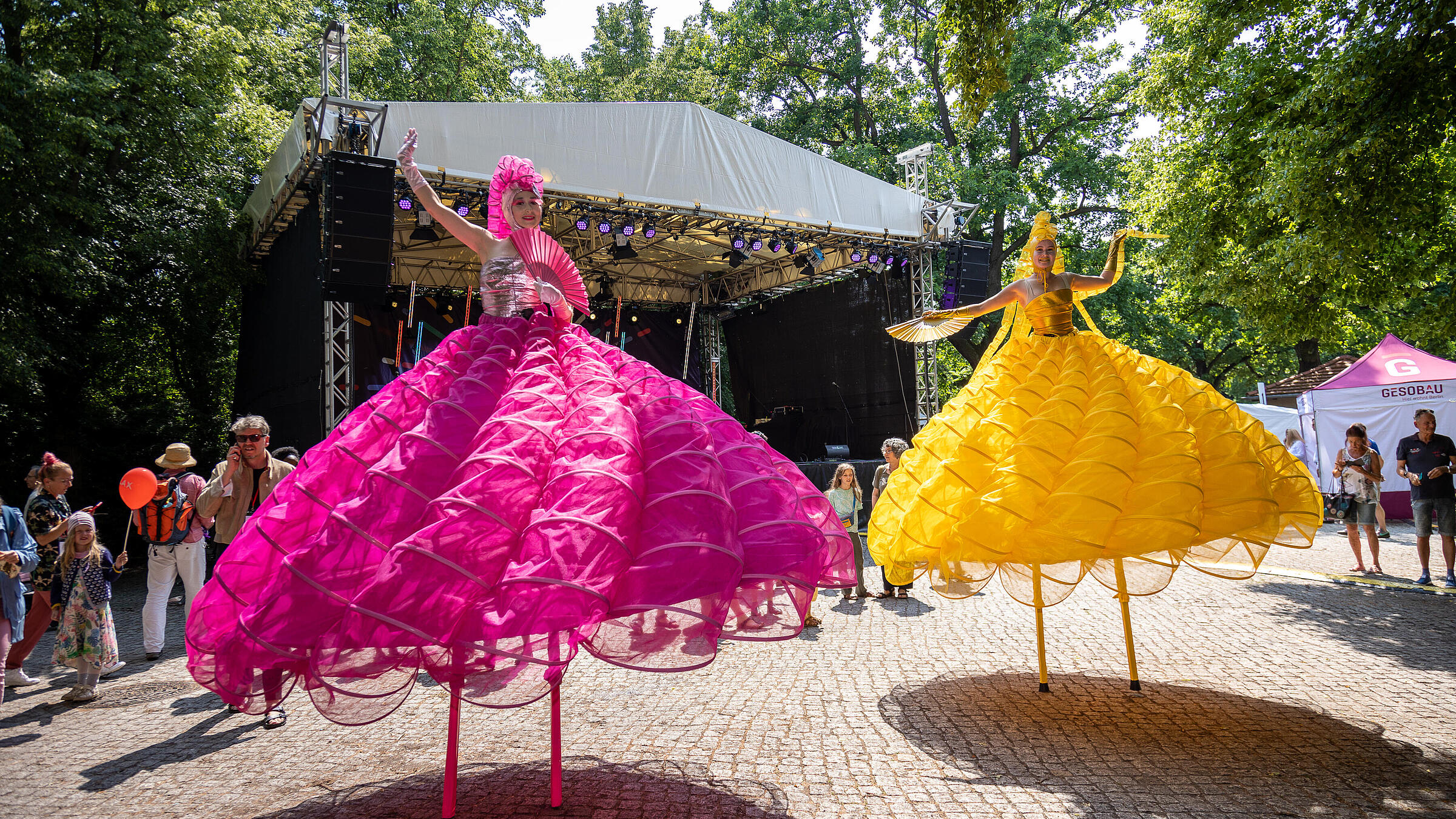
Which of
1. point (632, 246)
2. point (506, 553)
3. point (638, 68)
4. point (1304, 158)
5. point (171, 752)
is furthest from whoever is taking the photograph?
point (638, 68)

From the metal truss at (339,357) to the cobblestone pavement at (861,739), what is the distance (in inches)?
163

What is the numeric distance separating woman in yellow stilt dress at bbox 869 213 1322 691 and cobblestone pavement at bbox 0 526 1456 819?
666 mm

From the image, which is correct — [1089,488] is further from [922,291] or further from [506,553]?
[922,291]

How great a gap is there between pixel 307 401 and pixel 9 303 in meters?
4.72

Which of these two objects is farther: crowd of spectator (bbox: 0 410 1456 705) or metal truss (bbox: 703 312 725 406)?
metal truss (bbox: 703 312 725 406)

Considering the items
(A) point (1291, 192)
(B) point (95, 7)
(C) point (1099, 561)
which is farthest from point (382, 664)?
(B) point (95, 7)

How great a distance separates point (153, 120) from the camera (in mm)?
12156

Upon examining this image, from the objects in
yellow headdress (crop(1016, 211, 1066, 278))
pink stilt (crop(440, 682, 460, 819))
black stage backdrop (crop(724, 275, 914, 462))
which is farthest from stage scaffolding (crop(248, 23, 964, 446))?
yellow headdress (crop(1016, 211, 1066, 278))

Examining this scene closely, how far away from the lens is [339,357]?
10.1 metres

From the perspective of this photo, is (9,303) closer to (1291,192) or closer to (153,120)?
(153,120)

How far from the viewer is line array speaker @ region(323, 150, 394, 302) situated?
902 cm

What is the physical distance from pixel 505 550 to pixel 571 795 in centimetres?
136

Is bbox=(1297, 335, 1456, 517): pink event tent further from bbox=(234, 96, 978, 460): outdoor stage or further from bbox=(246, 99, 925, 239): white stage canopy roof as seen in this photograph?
bbox=(246, 99, 925, 239): white stage canopy roof

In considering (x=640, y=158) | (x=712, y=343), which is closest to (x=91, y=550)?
(x=640, y=158)
